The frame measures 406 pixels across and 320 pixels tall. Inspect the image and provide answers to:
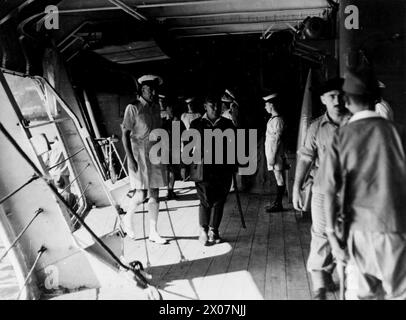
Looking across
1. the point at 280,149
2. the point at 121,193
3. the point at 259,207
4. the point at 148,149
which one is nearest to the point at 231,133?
the point at 148,149

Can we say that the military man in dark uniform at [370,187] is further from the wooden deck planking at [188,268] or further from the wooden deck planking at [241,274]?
the wooden deck planking at [188,268]

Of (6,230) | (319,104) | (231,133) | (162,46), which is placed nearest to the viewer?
(6,230)

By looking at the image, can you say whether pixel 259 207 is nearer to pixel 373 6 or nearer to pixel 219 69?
pixel 373 6

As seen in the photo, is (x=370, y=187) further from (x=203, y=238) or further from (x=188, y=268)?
(x=203, y=238)

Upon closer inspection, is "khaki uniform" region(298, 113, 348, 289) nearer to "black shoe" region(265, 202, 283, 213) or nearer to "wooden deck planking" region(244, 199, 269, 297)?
"wooden deck planking" region(244, 199, 269, 297)

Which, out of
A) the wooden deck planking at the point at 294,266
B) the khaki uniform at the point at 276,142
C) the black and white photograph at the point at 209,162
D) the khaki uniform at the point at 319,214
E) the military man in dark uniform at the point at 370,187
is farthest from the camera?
the khaki uniform at the point at 276,142

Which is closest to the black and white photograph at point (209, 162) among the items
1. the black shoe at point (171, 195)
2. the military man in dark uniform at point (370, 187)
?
the military man in dark uniform at point (370, 187)

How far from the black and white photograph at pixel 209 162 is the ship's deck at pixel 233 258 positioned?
25 millimetres

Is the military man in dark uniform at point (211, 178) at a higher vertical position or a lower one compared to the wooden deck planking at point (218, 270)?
higher

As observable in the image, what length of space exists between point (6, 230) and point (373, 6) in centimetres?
488

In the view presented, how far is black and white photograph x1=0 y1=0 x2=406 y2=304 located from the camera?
2.29 meters

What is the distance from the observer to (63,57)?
7.90 m

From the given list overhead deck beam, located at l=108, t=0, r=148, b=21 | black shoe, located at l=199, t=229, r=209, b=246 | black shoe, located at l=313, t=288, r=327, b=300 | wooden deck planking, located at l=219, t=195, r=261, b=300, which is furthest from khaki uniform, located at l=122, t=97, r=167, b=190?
black shoe, located at l=313, t=288, r=327, b=300

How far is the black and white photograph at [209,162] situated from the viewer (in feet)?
7.52
